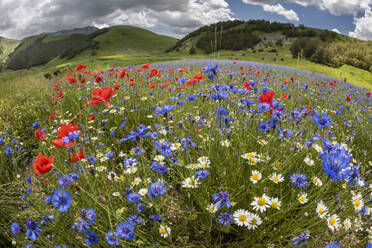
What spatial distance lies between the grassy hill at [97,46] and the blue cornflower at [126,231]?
9303cm

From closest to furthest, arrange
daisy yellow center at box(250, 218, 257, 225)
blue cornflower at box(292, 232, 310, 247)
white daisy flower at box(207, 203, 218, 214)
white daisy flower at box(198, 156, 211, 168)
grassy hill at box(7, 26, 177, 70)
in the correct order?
1. blue cornflower at box(292, 232, 310, 247)
2. daisy yellow center at box(250, 218, 257, 225)
3. white daisy flower at box(207, 203, 218, 214)
4. white daisy flower at box(198, 156, 211, 168)
5. grassy hill at box(7, 26, 177, 70)

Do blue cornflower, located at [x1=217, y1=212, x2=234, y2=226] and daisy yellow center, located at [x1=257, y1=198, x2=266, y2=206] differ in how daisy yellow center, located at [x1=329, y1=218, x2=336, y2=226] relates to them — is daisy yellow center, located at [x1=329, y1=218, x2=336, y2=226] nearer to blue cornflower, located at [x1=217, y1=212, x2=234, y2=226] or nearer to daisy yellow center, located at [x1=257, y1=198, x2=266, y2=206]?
daisy yellow center, located at [x1=257, y1=198, x2=266, y2=206]

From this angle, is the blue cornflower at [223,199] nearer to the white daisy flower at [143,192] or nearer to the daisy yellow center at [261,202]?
the daisy yellow center at [261,202]

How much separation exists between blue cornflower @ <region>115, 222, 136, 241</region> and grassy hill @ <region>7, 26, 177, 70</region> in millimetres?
93029

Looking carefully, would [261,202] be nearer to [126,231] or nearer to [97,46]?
[126,231]

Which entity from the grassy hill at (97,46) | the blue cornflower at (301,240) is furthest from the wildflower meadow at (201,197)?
the grassy hill at (97,46)

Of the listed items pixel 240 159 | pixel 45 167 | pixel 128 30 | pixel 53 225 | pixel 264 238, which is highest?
pixel 128 30

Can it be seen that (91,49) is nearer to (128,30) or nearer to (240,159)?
(128,30)

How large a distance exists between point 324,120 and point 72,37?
198 metres

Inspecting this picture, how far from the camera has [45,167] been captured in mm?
1309

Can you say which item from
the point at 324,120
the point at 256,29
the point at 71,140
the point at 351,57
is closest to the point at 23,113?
the point at 71,140

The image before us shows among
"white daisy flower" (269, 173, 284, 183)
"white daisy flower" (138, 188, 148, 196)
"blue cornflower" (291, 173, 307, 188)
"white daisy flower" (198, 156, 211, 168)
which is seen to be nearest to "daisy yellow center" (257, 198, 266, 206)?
"white daisy flower" (269, 173, 284, 183)

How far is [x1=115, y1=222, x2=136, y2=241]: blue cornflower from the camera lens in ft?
3.88

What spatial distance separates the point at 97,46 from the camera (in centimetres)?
9838
